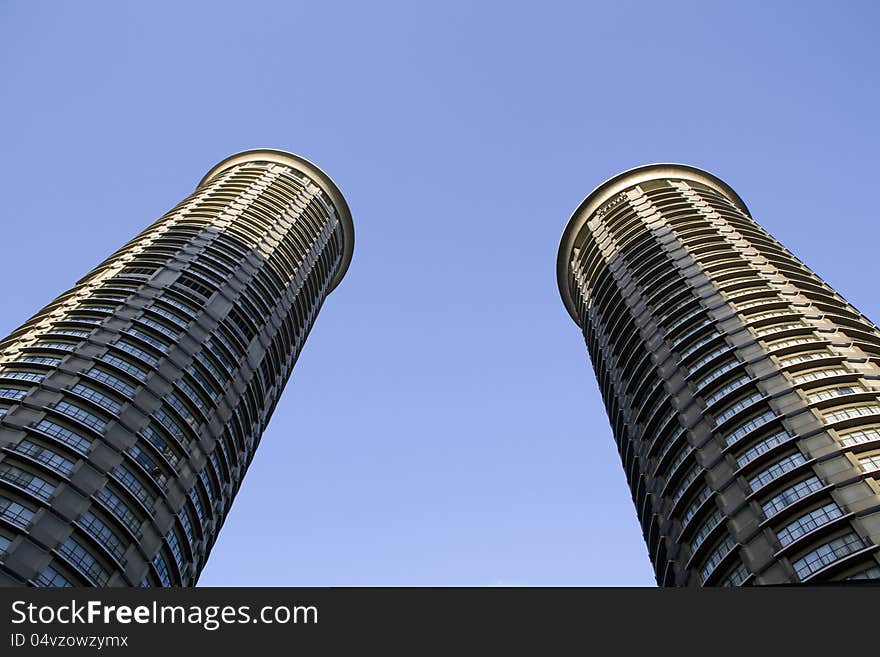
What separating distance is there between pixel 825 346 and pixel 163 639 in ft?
135

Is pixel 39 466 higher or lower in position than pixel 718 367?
lower

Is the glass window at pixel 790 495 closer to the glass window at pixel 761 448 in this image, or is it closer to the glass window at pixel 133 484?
the glass window at pixel 761 448

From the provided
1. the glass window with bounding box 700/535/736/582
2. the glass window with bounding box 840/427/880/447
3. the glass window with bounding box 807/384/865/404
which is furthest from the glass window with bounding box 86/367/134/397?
the glass window with bounding box 840/427/880/447

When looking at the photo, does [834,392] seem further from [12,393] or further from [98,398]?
[12,393]

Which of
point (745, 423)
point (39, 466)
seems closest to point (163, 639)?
point (39, 466)

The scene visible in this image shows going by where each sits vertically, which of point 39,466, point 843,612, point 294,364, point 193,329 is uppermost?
point 294,364

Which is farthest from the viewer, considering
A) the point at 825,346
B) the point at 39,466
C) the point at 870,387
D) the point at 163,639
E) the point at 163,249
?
the point at 163,249

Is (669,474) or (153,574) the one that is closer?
(153,574)

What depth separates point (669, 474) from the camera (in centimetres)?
4847

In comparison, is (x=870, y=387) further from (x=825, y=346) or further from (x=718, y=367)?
(x=718, y=367)

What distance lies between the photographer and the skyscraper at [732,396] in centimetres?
3753

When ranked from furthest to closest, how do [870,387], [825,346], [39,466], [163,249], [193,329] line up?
[163,249], [193,329], [825,346], [870,387], [39,466]

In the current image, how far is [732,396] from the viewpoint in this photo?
46.8 meters

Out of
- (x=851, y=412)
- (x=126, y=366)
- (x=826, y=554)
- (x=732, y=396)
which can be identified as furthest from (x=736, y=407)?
(x=126, y=366)
